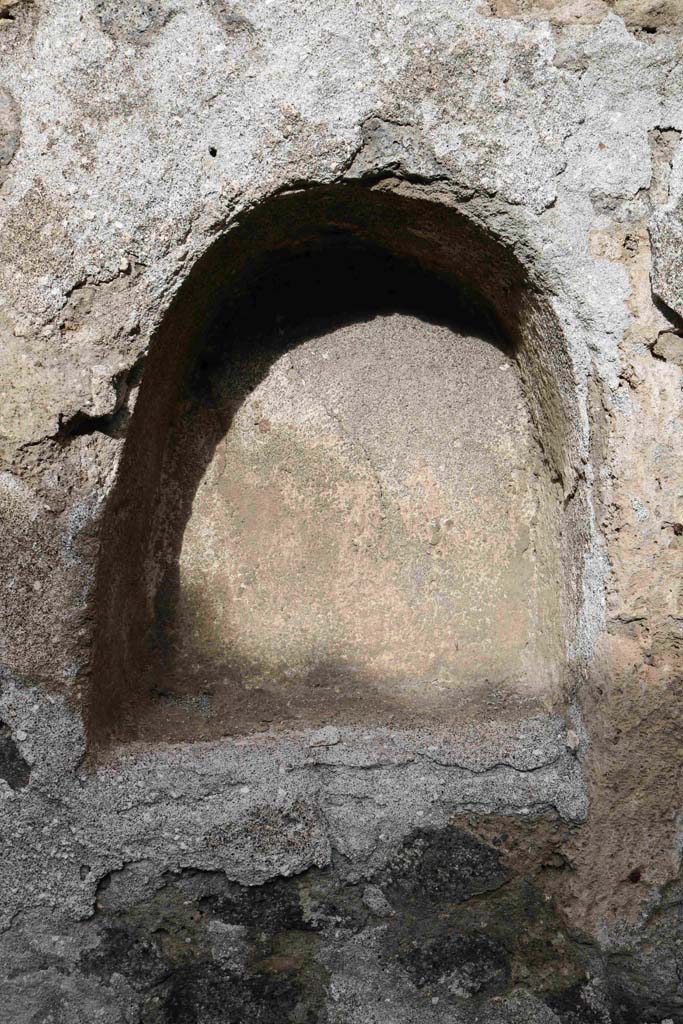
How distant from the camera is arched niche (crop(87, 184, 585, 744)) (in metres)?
1.52

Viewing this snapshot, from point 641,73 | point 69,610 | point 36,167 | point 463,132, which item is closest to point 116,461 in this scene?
point 69,610

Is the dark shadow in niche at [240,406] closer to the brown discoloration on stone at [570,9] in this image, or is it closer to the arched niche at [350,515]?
the arched niche at [350,515]

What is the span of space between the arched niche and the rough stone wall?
0.16 ft

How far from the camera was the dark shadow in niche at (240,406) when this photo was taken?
152 cm

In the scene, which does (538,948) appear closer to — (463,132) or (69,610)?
(69,610)

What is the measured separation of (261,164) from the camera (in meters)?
1.27

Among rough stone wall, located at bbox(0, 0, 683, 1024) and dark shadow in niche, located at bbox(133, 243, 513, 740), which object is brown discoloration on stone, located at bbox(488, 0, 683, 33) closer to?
rough stone wall, located at bbox(0, 0, 683, 1024)

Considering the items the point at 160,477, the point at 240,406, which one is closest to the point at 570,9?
the point at 240,406

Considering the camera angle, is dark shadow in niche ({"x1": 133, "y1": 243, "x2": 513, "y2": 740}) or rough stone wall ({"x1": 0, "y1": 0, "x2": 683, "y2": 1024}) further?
dark shadow in niche ({"x1": 133, "y1": 243, "x2": 513, "y2": 740})

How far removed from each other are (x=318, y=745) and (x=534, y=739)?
13.4 inches

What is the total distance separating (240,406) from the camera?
1.54 meters

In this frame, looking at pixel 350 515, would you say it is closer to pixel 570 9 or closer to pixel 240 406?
pixel 240 406

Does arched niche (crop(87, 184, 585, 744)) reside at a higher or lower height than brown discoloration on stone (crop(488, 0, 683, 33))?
lower

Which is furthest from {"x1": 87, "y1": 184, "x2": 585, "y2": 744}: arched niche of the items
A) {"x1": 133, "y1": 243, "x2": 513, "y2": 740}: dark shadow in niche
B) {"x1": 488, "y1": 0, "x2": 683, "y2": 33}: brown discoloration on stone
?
{"x1": 488, "y1": 0, "x2": 683, "y2": 33}: brown discoloration on stone
